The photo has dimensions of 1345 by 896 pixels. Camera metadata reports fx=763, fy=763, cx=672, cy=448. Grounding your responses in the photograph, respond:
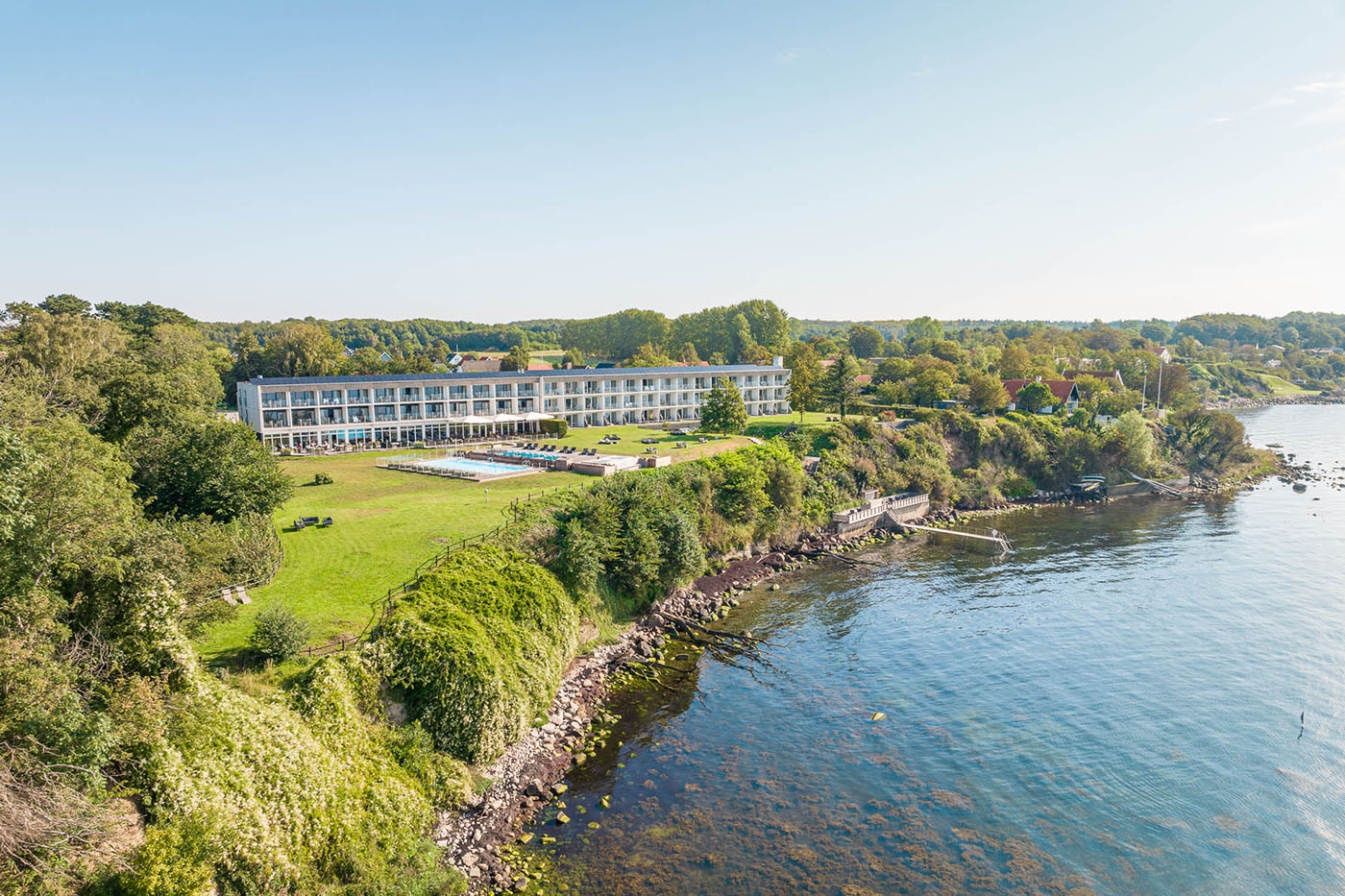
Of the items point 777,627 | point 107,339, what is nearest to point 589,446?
point 777,627

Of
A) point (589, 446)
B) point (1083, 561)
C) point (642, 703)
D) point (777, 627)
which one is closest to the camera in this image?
point (642, 703)

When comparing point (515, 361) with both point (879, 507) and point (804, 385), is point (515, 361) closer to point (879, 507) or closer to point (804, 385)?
point (804, 385)

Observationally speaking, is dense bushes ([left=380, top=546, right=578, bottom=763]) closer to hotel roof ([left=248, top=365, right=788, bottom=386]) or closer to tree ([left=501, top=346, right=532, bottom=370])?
hotel roof ([left=248, top=365, right=788, bottom=386])

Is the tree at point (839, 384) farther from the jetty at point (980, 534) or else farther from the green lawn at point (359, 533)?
the green lawn at point (359, 533)

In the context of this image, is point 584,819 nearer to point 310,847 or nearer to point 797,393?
point 310,847

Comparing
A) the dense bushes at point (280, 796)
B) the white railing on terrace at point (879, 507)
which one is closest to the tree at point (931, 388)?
the white railing on terrace at point (879, 507)
